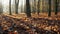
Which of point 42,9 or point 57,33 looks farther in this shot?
point 42,9

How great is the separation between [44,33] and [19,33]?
3.74 ft

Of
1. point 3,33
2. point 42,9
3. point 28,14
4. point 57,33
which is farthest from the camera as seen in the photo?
point 42,9

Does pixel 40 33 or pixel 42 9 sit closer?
pixel 40 33

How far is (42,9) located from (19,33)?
128ft

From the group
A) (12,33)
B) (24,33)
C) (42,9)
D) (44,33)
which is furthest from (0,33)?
(42,9)

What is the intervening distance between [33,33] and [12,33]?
3.05 feet

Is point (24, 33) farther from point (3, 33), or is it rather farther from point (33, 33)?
point (3, 33)

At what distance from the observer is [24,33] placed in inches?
251

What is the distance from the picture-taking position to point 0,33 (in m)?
6.16

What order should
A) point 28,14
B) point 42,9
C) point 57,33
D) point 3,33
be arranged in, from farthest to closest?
1. point 42,9
2. point 28,14
3. point 57,33
4. point 3,33

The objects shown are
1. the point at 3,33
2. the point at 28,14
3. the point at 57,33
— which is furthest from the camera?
the point at 28,14

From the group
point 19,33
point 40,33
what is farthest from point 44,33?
point 19,33

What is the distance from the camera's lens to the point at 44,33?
650cm

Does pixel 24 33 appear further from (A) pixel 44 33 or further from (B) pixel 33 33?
(A) pixel 44 33
